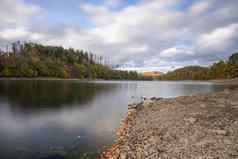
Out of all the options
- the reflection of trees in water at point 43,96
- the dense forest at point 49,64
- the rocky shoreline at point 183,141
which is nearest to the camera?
the rocky shoreline at point 183,141

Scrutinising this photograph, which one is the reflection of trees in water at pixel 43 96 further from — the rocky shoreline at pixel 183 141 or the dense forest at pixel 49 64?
the dense forest at pixel 49 64

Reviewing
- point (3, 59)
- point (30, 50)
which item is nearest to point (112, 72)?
point (30, 50)

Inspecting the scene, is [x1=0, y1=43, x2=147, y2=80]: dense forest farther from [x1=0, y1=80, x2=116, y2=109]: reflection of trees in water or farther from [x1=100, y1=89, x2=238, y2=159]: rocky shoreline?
[x1=100, y1=89, x2=238, y2=159]: rocky shoreline

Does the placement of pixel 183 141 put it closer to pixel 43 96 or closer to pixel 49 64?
pixel 43 96

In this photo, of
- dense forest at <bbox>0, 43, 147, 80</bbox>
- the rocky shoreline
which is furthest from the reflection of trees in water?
dense forest at <bbox>0, 43, 147, 80</bbox>

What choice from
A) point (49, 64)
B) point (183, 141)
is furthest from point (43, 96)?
point (49, 64)

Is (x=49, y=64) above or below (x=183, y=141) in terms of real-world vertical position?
above

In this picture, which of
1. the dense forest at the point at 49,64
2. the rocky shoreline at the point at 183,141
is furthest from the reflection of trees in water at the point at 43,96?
the dense forest at the point at 49,64

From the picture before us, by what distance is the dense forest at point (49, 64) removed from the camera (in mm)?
86188

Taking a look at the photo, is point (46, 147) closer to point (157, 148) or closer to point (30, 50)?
point (157, 148)

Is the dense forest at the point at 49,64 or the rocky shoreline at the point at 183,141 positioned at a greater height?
the dense forest at the point at 49,64

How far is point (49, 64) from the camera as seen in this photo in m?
106

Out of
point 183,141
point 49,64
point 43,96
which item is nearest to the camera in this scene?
point 183,141

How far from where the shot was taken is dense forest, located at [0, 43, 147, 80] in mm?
86188
